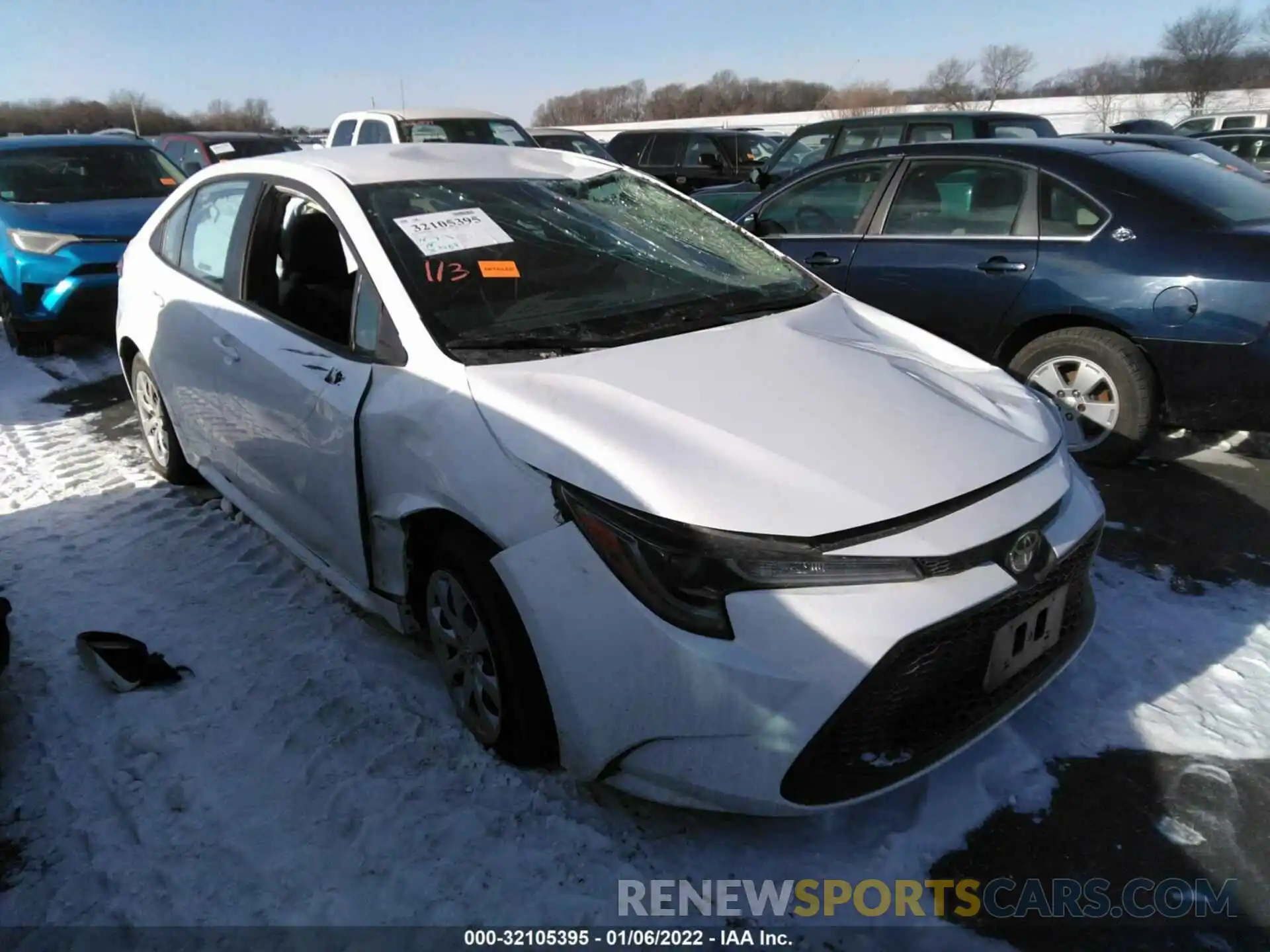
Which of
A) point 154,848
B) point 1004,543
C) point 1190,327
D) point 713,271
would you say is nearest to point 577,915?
point 154,848

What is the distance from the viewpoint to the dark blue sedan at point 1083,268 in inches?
152

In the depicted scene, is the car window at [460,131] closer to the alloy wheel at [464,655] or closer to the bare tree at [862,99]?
the alloy wheel at [464,655]

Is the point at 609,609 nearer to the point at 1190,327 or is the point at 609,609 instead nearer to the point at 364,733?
the point at 364,733

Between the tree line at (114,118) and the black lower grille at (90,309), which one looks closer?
the black lower grille at (90,309)

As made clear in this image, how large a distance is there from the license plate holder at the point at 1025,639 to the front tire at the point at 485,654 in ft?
3.50

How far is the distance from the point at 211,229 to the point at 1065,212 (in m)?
3.94

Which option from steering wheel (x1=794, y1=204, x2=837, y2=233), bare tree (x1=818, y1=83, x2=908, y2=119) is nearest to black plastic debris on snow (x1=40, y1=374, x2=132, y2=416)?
steering wheel (x1=794, y1=204, x2=837, y2=233)

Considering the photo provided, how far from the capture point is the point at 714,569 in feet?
6.07

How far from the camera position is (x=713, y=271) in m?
3.08

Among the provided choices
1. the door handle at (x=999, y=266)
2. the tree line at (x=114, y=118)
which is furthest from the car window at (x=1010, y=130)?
the tree line at (x=114, y=118)

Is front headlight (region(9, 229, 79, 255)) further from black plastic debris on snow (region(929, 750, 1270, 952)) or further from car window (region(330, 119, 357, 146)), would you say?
black plastic debris on snow (region(929, 750, 1270, 952))

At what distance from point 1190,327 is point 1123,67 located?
59940 mm

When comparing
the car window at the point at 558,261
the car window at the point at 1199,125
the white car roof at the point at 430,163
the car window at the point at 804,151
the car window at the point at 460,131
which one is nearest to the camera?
the car window at the point at 558,261

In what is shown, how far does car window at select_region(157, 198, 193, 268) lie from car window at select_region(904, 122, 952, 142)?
739 cm
